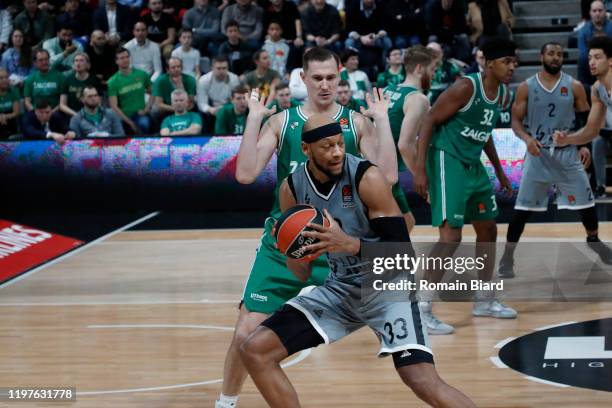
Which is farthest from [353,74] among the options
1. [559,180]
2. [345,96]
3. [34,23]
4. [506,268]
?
[506,268]

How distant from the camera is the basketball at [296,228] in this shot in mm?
4352

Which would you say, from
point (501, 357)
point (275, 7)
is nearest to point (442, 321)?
point (501, 357)

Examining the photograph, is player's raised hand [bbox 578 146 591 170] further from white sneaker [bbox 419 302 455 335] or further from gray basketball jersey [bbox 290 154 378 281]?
gray basketball jersey [bbox 290 154 378 281]

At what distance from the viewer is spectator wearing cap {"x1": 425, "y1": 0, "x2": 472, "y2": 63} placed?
50.2 ft

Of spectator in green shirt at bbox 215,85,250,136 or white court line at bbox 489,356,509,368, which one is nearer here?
white court line at bbox 489,356,509,368

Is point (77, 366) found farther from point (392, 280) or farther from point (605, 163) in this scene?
point (605, 163)

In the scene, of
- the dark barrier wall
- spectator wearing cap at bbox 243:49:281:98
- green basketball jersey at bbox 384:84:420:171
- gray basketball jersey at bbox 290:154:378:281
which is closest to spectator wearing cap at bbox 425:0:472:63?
spectator wearing cap at bbox 243:49:281:98

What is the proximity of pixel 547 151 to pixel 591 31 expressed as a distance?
674 cm

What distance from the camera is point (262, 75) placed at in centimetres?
1421

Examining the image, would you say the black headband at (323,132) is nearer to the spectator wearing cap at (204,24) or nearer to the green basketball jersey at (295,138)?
the green basketball jersey at (295,138)

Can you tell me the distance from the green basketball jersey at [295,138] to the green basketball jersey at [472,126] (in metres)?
2.23

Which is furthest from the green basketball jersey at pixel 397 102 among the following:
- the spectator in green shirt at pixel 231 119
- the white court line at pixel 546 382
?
the spectator in green shirt at pixel 231 119

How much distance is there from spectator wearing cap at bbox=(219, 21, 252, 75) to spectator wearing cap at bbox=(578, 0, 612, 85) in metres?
4.74

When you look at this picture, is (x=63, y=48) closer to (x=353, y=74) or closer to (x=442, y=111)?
(x=353, y=74)
